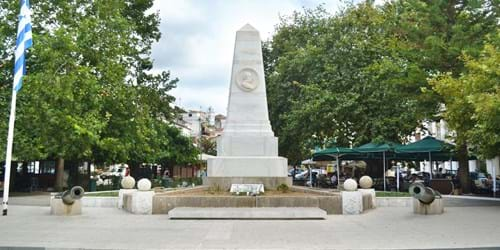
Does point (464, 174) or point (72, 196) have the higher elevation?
point (464, 174)

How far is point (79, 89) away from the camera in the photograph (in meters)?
23.3

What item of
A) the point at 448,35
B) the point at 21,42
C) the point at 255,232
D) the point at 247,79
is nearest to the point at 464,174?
the point at 448,35

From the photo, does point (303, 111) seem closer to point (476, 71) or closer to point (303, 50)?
point (303, 50)

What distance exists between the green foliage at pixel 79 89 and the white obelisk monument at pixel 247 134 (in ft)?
23.1

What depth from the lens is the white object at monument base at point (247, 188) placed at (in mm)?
15742

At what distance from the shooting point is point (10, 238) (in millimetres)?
9945

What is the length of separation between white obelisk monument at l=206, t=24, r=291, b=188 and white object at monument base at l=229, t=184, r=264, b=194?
4.26ft

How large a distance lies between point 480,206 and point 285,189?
6728 mm

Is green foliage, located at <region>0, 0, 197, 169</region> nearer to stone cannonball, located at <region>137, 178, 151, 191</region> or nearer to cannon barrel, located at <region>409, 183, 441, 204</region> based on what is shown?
stone cannonball, located at <region>137, 178, 151, 191</region>

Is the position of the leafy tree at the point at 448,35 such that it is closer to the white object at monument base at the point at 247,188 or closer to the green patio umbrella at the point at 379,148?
the green patio umbrella at the point at 379,148

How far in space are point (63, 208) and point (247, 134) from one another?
7.03m

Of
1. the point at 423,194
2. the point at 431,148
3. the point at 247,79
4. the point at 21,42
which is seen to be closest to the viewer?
the point at 423,194

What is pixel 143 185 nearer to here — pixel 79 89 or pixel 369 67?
pixel 79 89

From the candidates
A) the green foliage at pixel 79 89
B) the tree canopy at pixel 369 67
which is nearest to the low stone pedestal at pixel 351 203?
the tree canopy at pixel 369 67
